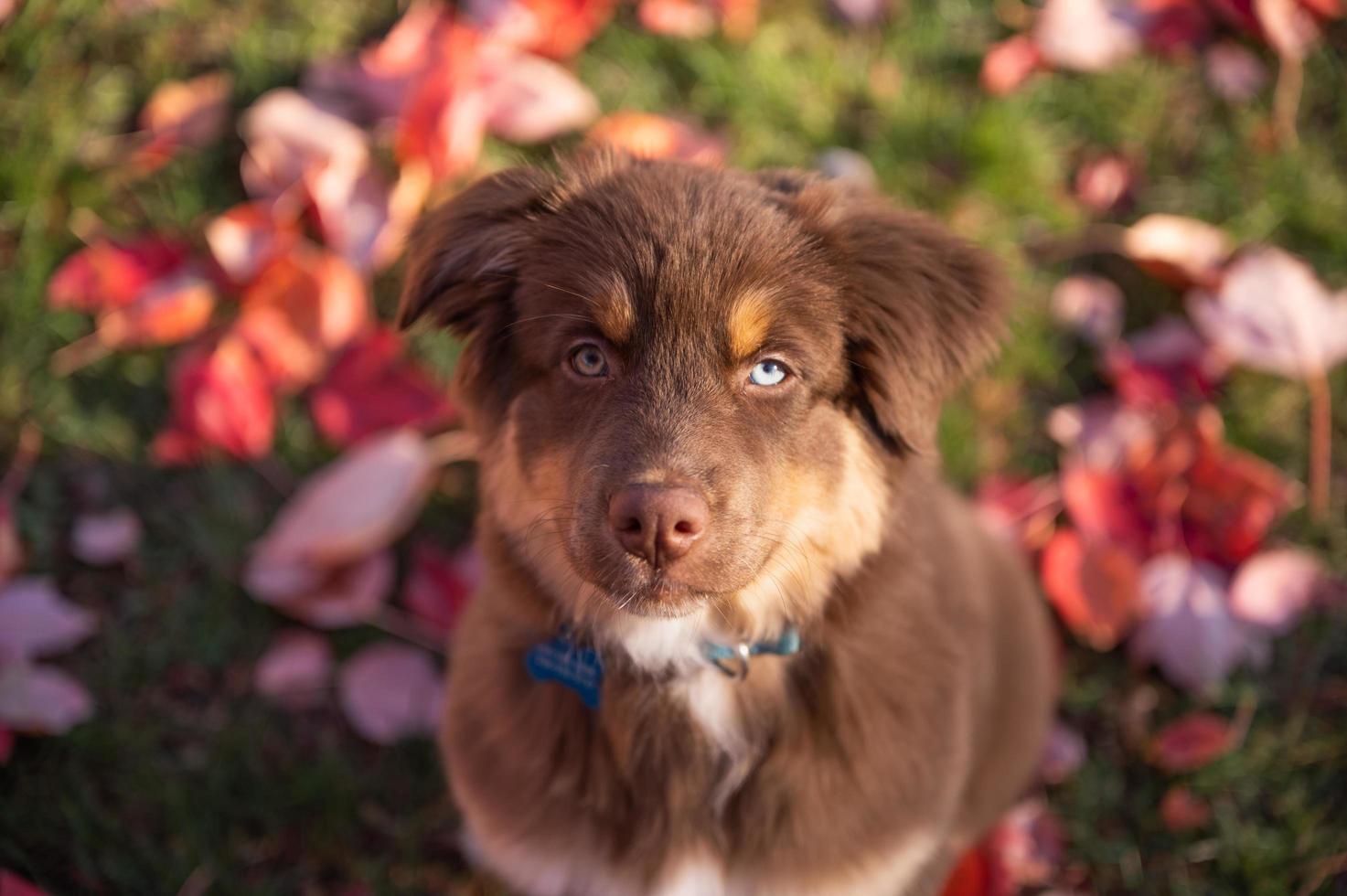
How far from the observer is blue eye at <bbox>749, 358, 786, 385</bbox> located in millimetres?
2580

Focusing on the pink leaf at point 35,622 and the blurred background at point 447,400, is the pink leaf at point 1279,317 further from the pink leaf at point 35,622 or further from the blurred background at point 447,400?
the pink leaf at point 35,622

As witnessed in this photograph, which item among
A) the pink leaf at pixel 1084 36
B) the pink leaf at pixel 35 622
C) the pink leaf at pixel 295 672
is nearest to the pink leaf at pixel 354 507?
the pink leaf at pixel 295 672

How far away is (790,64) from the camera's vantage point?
5.02m

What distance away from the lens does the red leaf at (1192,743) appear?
12.7ft

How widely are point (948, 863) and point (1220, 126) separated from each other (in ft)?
11.8

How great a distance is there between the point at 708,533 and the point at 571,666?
2.12 ft

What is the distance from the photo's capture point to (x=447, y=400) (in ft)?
14.2

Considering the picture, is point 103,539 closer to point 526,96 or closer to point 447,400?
point 447,400

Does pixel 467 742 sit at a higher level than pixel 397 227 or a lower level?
lower

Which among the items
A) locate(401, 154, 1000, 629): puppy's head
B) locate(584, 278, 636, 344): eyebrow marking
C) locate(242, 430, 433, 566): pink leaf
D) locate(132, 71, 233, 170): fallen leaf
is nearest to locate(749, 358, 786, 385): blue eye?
locate(401, 154, 1000, 629): puppy's head

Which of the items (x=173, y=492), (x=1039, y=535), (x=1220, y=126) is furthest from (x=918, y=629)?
(x=1220, y=126)

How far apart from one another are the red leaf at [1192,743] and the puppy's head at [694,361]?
6.25 ft

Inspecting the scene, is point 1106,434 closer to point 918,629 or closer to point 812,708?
point 918,629

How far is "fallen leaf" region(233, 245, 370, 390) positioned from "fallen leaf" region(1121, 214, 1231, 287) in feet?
10.2
